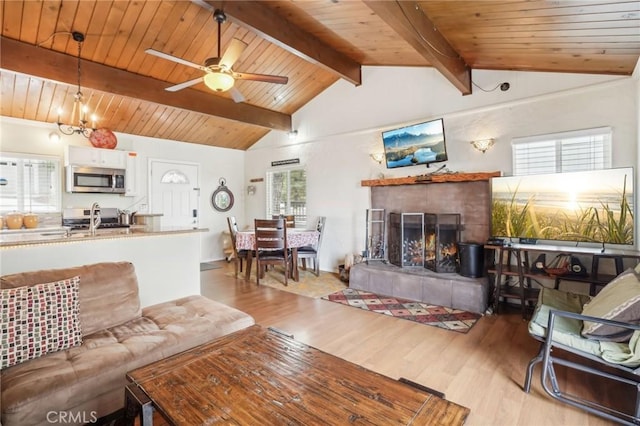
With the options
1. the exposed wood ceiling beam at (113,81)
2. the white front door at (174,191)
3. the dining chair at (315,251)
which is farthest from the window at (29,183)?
the dining chair at (315,251)

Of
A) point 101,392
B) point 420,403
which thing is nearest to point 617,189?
point 420,403

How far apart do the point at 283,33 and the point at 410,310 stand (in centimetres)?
366

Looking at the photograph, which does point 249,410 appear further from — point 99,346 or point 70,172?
point 70,172

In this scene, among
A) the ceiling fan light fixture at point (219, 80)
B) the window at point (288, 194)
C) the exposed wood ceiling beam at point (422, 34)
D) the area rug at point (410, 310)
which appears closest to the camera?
the exposed wood ceiling beam at point (422, 34)

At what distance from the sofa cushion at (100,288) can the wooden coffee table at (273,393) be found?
828 millimetres

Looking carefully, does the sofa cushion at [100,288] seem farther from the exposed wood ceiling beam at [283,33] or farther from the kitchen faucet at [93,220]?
the exposed wood ceiling beam at [283,33]

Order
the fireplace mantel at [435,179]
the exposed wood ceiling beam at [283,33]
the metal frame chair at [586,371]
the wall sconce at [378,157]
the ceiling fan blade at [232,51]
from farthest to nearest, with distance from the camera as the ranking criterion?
the wall sconce at [378,157] < the fireplace mantel at [435,179] < the exposed wood ceiling beam at [283,33] < the ceiling fan blade at [232,51] < the metal frame chair at [586,371]

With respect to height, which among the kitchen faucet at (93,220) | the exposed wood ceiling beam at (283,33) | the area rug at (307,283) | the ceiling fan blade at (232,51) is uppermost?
the exposed wood ceiling beam at (283,33)

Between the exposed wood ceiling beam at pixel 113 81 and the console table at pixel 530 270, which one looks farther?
the exposed wood ceiling beam at pixel 113 81

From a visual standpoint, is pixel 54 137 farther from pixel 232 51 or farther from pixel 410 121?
pixel 410 121

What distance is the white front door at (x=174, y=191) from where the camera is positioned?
6.20 meters

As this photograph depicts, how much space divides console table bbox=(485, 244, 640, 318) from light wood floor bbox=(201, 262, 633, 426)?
0.27 meters

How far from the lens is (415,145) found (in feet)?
15.0

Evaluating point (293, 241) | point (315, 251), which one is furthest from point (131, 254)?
point (315, 251)
